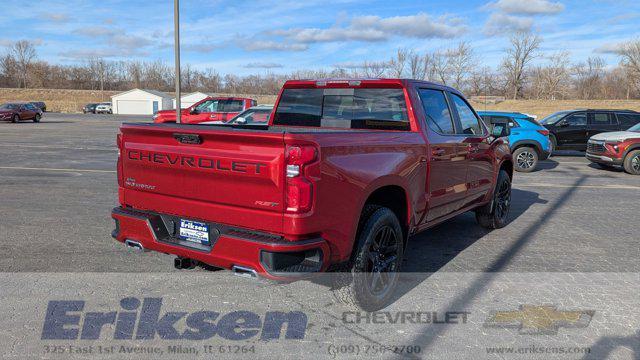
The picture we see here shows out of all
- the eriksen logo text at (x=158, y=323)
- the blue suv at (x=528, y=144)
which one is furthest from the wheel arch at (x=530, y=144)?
the eriksen logo text at (x=158, y=323)

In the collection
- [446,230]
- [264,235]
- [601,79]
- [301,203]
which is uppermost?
[601,79]

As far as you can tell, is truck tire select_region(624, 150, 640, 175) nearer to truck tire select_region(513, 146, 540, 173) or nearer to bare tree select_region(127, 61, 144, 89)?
truck tire select_region(513, 146, 540, 173)

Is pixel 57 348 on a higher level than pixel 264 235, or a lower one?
lower

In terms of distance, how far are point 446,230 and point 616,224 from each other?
270 cm

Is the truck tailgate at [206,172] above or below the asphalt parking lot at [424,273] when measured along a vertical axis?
above

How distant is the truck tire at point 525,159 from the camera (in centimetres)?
1326

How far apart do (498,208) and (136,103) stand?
76.4 metres

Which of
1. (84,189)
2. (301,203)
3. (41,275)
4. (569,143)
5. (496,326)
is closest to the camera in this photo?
(301,203)

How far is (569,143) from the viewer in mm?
16984

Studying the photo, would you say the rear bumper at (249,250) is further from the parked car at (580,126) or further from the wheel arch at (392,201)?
the parked car at (580,126)

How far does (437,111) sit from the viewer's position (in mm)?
5027

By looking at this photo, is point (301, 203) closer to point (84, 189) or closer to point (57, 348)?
point (57, 348)

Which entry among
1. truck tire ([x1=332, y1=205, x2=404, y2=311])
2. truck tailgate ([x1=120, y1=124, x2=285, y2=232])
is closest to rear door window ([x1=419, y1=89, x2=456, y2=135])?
truck tire ([x1=332, y1=205, x2=404, y2=311])

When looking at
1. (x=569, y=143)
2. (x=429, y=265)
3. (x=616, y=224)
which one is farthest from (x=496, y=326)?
(x=569, y=143)
